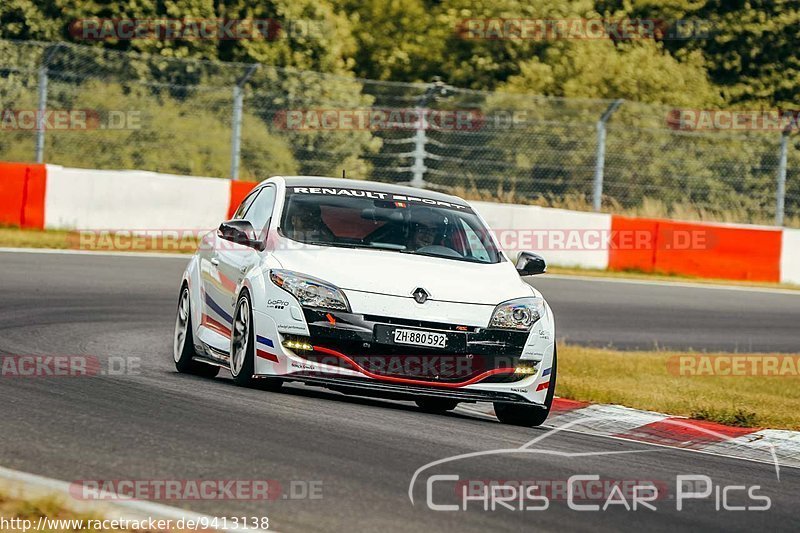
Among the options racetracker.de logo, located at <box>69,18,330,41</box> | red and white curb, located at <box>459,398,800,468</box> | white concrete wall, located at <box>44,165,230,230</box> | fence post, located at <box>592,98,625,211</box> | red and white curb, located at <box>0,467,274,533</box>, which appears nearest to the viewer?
red and white curb, located at <box>0,467,274,533</box>

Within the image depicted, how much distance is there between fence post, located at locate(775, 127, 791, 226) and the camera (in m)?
24.1

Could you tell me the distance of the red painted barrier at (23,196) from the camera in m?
20.8

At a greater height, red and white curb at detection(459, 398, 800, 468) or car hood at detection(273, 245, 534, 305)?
car hood at detection(273, 245, 534, 305)

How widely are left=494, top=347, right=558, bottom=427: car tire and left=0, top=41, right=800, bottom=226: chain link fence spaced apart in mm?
15338

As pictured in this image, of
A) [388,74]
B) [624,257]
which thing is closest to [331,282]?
[624,257]

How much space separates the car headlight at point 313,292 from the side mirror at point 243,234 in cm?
71

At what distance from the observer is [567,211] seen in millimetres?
23547

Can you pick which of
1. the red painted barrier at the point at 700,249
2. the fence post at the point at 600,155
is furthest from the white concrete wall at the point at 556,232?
the fence post at the point at 600,155

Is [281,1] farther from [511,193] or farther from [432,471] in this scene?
[432,471]

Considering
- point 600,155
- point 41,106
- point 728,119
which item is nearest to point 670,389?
point 600,155

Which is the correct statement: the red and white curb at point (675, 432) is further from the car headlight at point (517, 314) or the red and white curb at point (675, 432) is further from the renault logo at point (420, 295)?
the renault logo at point (420, 295)

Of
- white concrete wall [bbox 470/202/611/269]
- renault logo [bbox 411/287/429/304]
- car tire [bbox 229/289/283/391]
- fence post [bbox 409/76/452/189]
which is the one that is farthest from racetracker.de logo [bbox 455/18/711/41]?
renault logo [bbox 411/287/429/304]

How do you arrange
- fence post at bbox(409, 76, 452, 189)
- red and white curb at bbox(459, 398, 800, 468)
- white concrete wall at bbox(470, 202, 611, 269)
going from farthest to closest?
1. fence post at bbox(409, 76, 452, 189)
2. white concrete wall at bbox(470, 202, 611, 269)
3. red and white curb at bbox(459, 398, 800, 468)

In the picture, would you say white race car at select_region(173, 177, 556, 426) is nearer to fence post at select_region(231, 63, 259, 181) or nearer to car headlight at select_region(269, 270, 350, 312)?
car headlight at select_region(269, 270, 350, 312)
